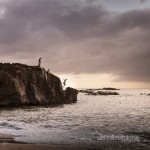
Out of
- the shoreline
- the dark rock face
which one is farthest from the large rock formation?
the shoreline

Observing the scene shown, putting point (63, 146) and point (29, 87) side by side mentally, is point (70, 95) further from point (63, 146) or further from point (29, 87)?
point (63, 146)

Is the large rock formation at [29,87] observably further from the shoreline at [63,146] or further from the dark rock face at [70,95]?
the shoreline at [63,146]

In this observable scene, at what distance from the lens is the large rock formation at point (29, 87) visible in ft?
170

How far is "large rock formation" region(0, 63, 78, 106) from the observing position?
51.7m

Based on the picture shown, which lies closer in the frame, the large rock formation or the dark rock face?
the large rock formation

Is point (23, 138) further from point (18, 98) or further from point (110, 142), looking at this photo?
point (18, 98)

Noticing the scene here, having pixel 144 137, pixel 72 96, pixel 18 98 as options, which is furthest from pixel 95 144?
pixel 72 96

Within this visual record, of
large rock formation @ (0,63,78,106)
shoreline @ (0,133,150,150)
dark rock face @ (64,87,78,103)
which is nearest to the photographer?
shoreline @ (0,133,150,150)

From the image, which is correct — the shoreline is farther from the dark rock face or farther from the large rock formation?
the dark rock face

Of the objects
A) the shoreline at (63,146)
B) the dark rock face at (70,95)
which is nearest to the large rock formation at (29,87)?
the dark rock face at (70,95)

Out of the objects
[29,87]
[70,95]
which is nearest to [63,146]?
[29,87]

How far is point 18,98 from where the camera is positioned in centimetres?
5278

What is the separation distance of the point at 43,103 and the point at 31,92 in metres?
4.77

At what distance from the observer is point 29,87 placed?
2314 inches
